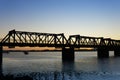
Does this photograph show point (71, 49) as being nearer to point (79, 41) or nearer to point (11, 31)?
point (79, 41)

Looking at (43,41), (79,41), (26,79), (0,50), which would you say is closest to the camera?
(26,79)

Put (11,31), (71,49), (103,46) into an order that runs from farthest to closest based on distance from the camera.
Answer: (103,46)
(71,49)
(11,31)

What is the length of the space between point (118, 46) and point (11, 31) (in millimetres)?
100133

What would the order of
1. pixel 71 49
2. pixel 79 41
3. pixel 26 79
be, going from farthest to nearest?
pixel 79 41 < pixel 71 49 < pixel 26 79

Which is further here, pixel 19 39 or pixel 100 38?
pixel 100 38

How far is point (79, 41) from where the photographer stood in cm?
15275

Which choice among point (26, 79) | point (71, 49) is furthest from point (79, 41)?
point (26, 79)

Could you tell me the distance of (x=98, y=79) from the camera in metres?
58.0

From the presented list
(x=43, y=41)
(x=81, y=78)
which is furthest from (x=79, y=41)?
(x=81, y=78)

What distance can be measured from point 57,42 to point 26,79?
8276 centimetres

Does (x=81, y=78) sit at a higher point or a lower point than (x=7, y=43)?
lower

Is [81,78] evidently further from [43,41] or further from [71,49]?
[71,49]

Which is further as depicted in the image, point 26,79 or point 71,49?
point 71,49

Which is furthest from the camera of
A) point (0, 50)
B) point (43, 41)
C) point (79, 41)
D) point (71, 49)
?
point (79, 41)
